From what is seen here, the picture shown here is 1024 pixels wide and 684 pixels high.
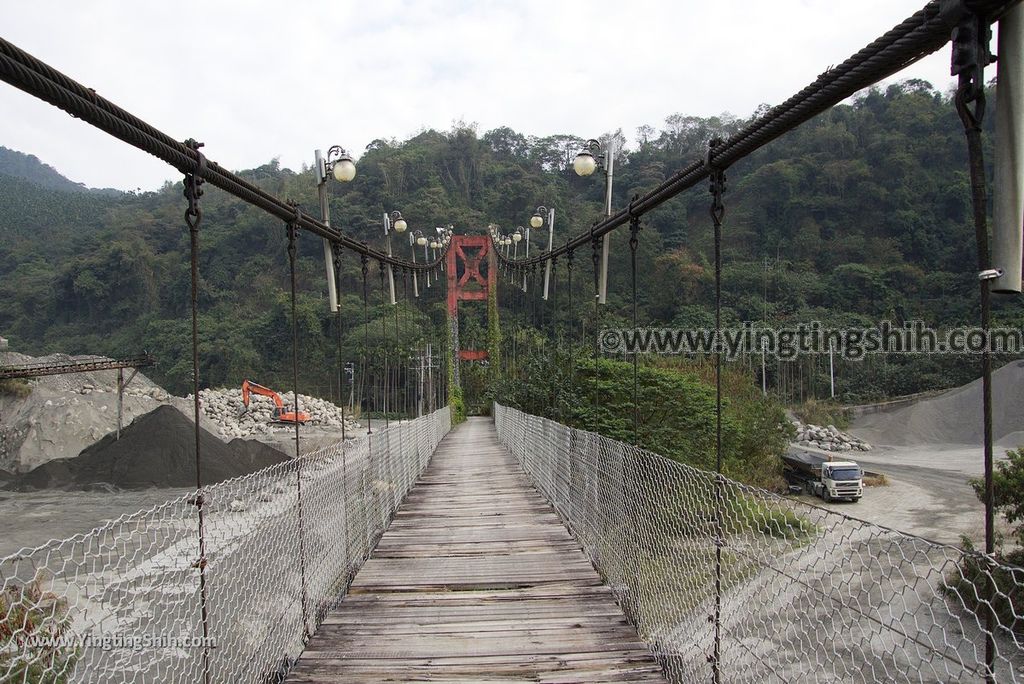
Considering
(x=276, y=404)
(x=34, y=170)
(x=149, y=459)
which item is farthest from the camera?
(x=34, y=170)

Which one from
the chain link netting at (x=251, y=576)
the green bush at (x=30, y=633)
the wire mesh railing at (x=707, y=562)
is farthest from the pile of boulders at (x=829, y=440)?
the green bush at (x=30, y=633)

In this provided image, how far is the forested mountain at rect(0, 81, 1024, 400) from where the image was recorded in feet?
88.9

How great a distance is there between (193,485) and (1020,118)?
1877cm

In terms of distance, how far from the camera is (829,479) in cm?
1599

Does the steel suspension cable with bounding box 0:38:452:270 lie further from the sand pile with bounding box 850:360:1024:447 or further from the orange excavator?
the sand pile with bounding box 850:360:1024:447

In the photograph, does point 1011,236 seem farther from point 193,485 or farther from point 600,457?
point 193,485

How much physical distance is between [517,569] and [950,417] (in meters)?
28.7

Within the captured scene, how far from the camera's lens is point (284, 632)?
1854 millimetres

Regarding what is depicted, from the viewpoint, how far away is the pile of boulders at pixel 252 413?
896 inches

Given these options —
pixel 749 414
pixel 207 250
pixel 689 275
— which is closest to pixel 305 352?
pixel 207 250

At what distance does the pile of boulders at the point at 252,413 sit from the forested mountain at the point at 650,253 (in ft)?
5.68

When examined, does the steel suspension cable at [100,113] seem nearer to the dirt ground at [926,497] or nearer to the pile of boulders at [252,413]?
the dirt ground at [926,497]

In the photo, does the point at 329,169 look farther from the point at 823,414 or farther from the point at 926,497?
the point at 823,414

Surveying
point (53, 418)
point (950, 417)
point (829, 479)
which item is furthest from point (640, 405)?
point (950, 417)
